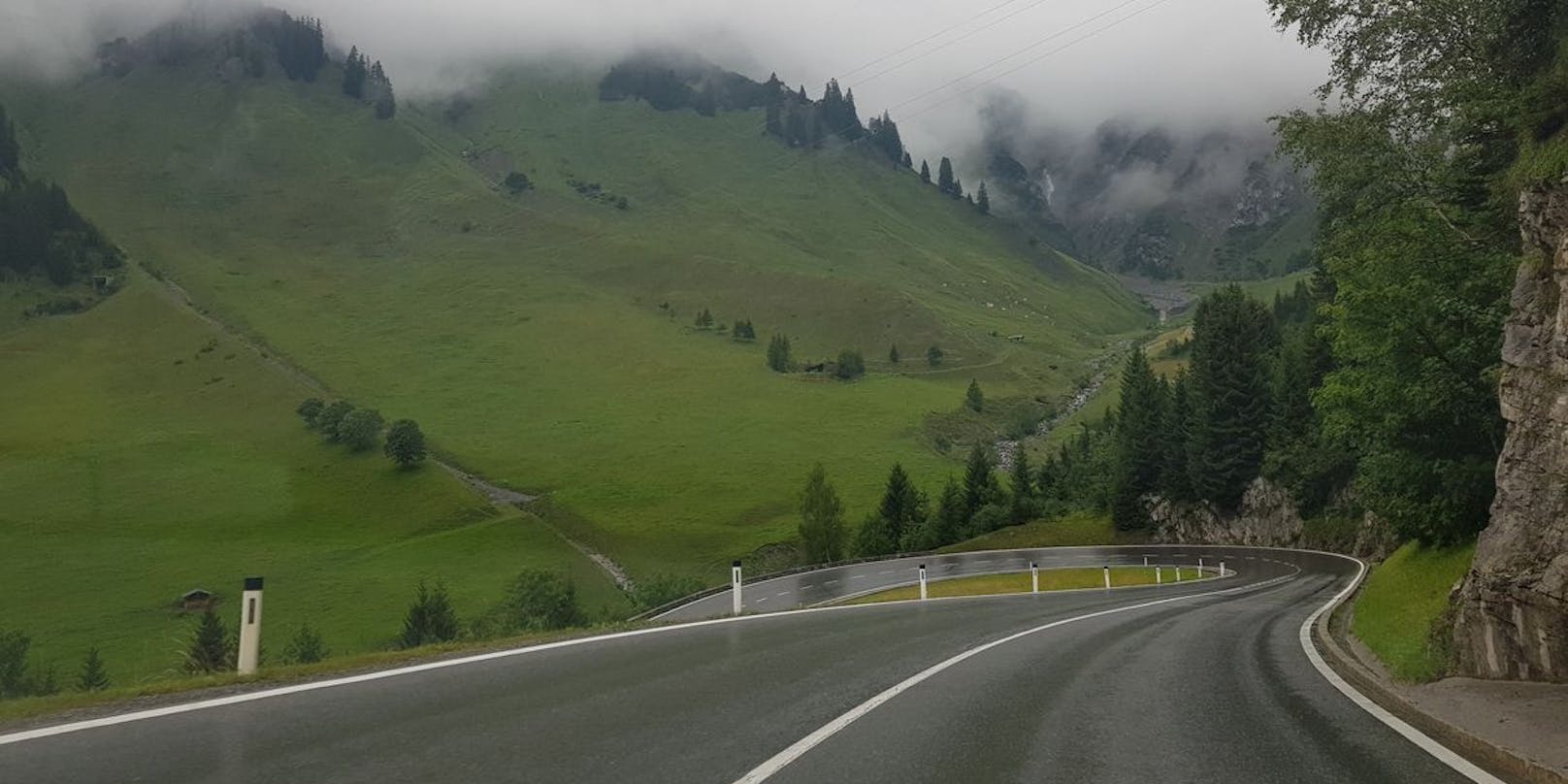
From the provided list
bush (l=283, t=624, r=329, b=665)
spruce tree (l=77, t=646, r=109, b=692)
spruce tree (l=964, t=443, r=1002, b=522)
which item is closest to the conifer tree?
spruce tree (l=964, t=443, r=1002, b=522)

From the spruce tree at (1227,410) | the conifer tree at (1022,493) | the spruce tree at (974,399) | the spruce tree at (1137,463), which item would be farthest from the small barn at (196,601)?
Result: the spruce tree at (974,399)

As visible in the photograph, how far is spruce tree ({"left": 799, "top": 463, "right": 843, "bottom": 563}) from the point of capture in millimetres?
90688

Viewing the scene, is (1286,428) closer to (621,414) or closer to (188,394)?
(621,414)

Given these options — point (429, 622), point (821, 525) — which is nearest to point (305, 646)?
point (429, 622)

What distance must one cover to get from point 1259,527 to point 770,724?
80313 millimetres

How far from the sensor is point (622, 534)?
340 ft

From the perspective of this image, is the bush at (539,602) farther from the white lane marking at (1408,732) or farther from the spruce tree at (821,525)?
the white lane marking at (1408,732)

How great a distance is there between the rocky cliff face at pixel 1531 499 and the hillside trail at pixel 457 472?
268ft

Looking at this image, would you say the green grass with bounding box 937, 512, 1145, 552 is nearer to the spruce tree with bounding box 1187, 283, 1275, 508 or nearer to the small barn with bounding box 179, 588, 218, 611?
the spruce tree with bounding box 1187, 283, 1275, 508

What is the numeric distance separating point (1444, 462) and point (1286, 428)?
57052mm

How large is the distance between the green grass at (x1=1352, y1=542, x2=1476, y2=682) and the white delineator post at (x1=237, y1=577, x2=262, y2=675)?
1393cm

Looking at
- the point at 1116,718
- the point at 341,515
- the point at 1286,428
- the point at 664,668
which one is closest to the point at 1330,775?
the point at 1116,718

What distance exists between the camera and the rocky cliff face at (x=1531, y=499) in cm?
1034

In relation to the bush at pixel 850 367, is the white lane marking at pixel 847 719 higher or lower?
lower
